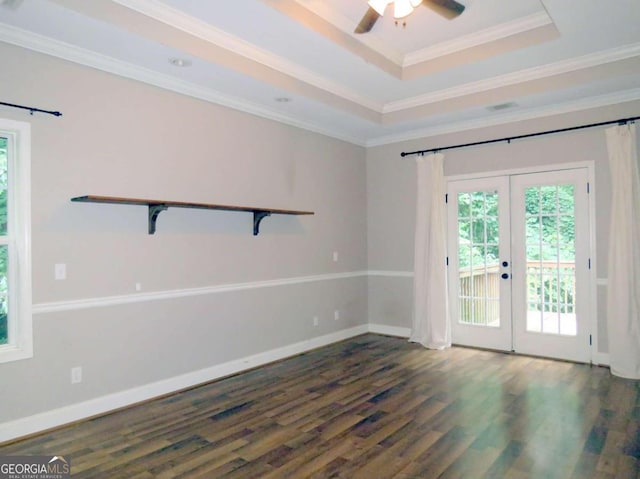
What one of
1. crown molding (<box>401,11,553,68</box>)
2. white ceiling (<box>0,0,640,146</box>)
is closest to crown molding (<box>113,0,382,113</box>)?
white ceiling (<box>0,0,640,146</box>)

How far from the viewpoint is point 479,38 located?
412 cm

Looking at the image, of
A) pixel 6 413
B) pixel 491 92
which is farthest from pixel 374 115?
pixel 6 413

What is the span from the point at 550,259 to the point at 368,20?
3.43m

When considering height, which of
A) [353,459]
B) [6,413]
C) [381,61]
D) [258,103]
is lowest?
[353,459]

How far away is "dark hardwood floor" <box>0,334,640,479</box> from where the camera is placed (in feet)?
8.71

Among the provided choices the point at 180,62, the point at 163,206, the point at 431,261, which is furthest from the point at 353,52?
the point at 431,261

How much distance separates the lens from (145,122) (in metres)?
3.82

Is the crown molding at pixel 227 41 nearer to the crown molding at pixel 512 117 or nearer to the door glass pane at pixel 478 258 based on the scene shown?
the crown molding at pixel 512 117

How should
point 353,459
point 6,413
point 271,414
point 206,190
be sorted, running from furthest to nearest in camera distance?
point 206,190 → point 271,414 → point 6,413 → point 353,459

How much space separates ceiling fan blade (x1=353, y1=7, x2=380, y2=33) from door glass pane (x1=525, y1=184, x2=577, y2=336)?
9.79ft

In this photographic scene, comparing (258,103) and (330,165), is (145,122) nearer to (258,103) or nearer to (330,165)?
(258,103)

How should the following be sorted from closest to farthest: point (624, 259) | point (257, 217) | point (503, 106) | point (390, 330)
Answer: point (624, 259), point (257, 217), point (503, 106), point (390, 330)

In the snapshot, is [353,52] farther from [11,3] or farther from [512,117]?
[11,3]

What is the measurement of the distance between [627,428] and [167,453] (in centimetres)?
320
